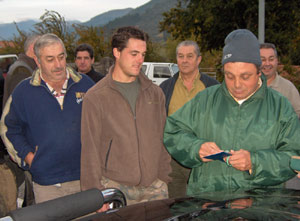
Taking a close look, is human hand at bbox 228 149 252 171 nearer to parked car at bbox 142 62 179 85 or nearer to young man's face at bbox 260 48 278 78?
young man's face at bbox 260 48 278 78

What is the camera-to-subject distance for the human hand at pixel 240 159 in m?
2.29

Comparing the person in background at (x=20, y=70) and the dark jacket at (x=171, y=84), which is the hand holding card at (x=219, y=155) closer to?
the dark jacket at (x=171, y=84)

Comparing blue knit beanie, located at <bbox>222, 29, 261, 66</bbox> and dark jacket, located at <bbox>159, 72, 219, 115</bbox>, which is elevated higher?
blue knit beanie, located at <bbox>222, 29, 261, 66</bbox>

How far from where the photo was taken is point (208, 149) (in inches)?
94.0

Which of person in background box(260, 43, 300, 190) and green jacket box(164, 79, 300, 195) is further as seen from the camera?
person in background box(260, 43, 300, 190)

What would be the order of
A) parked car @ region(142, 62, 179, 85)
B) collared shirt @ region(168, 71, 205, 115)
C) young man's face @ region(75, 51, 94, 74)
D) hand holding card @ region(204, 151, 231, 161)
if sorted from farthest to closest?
parked car @ region(142, 62, 179, 85)
young man's face @ region(75, 51, 94, 74)
collared shirt @ region(168, 71, 205, 115)
hand holding card @ region(204, 151, 231, 161)

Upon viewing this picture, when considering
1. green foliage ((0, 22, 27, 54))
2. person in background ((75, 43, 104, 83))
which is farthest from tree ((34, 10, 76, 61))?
person in background ((75, 43, 104, 83))

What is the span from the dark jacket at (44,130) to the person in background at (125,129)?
365mm

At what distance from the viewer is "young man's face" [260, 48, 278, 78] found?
14.8ft

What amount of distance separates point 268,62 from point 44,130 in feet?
9.24

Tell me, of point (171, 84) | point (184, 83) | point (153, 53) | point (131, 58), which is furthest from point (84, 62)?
point (153, 53)

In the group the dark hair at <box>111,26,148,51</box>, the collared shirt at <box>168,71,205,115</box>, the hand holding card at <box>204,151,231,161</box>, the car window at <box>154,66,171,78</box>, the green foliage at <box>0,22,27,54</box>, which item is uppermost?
the green foliage at <box>0,22,27,54</box>

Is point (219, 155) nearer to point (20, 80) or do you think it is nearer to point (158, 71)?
point (20, 80)

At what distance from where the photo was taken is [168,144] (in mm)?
2701
